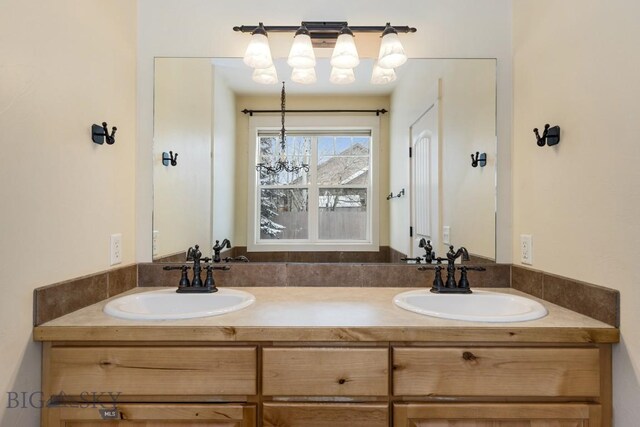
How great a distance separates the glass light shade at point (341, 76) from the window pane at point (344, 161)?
256 millimetres

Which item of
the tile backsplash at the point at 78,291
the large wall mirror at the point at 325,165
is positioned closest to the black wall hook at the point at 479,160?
the large wall mirror at the point at 325,165

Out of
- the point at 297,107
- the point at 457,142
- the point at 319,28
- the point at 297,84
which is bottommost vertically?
the point at 457,142

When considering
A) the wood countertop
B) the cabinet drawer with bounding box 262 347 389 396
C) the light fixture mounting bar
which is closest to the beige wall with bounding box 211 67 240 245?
the light fixture mounting bar

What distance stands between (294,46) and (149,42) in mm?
671

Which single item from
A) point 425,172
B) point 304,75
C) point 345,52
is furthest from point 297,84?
point 425,172

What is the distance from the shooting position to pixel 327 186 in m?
1.72

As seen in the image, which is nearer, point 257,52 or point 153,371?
point 153,371

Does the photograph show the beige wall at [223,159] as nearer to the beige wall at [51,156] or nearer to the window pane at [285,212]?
the window pane at [285,212]

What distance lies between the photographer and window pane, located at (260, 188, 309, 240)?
1715mm

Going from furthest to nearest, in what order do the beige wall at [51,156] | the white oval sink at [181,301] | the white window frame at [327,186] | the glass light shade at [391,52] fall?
the white window frame at [327,186] → the glass light shade at [391,52] → the white oval sink at [181,301] → the beige wall at [51,156]

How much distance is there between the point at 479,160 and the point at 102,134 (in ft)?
5.21

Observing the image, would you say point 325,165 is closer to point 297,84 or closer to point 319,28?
point 297,84

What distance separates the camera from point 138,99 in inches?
65.6

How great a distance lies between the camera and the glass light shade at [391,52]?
63.2 inches
